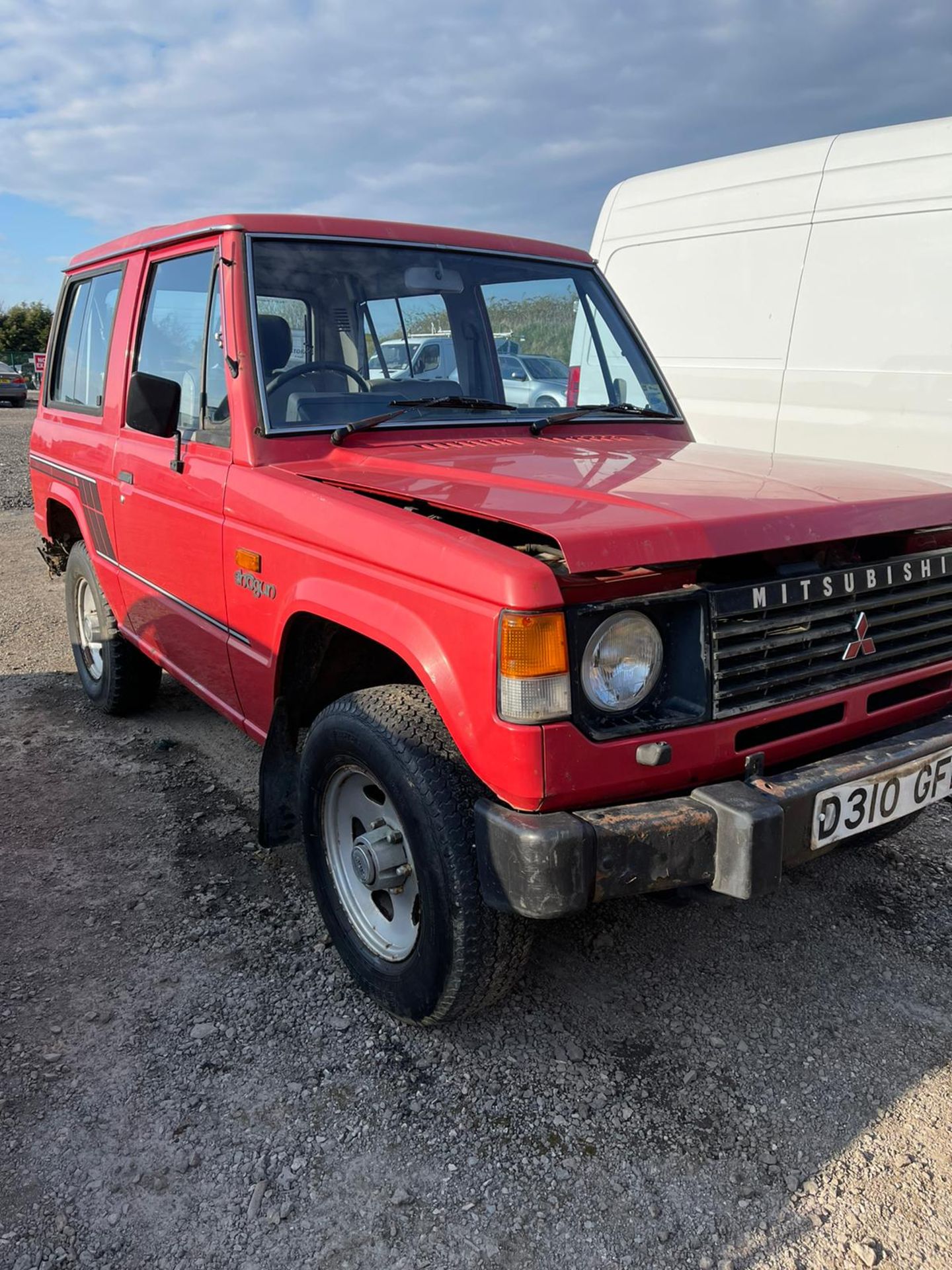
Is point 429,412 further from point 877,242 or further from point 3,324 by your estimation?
point 3,324

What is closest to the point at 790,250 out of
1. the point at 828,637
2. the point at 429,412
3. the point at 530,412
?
the point at 530,412

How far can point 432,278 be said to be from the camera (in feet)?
11.1

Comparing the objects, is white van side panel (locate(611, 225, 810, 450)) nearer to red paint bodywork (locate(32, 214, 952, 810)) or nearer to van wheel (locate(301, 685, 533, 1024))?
red paint bodywork (locate(32, 214, 952, 810))

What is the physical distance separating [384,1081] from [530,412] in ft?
6.92

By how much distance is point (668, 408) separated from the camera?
12.1ft

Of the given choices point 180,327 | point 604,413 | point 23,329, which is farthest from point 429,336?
point 23,329

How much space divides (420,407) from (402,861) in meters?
1.47

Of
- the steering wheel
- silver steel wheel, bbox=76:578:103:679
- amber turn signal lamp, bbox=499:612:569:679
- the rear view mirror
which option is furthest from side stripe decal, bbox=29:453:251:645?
amber turn signal lamp, bbox=499:612:569:679

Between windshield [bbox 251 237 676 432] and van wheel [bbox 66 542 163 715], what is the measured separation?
1.95 metres

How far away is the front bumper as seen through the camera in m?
1.93

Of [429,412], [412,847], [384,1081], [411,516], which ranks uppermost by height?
[429,412]

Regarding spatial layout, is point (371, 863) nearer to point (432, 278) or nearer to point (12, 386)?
point (432, 278)

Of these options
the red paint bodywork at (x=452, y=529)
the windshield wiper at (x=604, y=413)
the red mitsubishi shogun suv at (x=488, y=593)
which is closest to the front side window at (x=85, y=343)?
the red paint bodywork at (x=452, y=529)

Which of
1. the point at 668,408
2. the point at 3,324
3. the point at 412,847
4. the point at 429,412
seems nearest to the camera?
the point at 412,847
